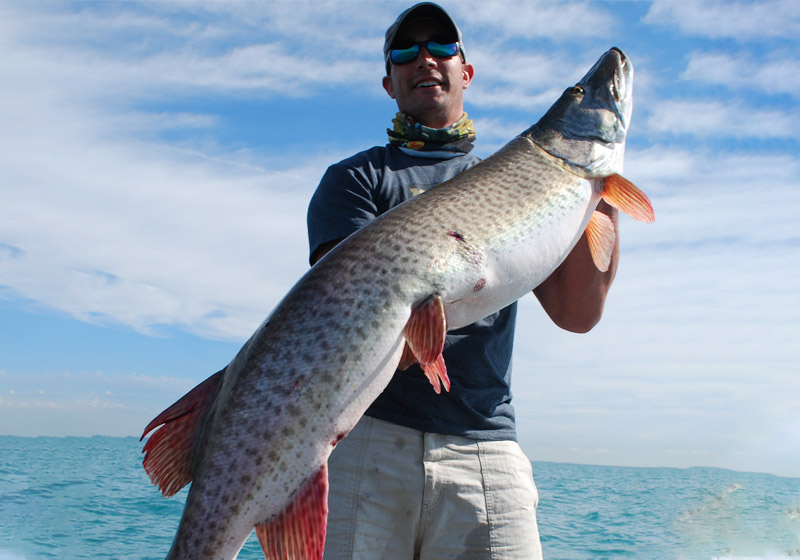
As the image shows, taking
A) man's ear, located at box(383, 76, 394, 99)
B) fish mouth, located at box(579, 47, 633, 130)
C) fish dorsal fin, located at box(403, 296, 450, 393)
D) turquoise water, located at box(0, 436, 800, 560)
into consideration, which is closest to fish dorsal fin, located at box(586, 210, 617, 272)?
fish mouth, located at box(579, 47, 633, 130)

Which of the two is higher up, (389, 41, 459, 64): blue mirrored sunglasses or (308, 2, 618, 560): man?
(389, 41, 459, 64): blue mirrored sunglasses

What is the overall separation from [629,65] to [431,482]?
6.70 ft

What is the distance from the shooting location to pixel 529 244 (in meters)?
2.22

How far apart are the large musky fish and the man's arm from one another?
50 centimetres

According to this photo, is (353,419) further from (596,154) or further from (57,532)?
(57,532)

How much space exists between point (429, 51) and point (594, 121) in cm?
121

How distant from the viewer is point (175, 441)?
2.03 m

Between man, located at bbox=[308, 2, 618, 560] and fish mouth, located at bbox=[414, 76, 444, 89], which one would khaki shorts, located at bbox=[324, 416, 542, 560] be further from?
fish mouth, located at bbox=[414, 76, 444, 89]

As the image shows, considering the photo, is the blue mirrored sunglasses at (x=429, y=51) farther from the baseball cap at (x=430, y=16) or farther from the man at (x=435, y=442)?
the man at (x=435, y=442)

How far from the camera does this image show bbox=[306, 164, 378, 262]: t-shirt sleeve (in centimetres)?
281

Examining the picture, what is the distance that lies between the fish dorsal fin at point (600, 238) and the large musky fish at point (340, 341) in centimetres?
11

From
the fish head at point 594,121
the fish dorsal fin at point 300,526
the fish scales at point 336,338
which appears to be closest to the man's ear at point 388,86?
the fish head at point 594,121

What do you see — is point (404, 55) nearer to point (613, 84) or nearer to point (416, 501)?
point (613, 84)

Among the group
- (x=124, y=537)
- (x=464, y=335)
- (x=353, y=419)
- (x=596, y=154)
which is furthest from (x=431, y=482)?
(x=124, y=537)
